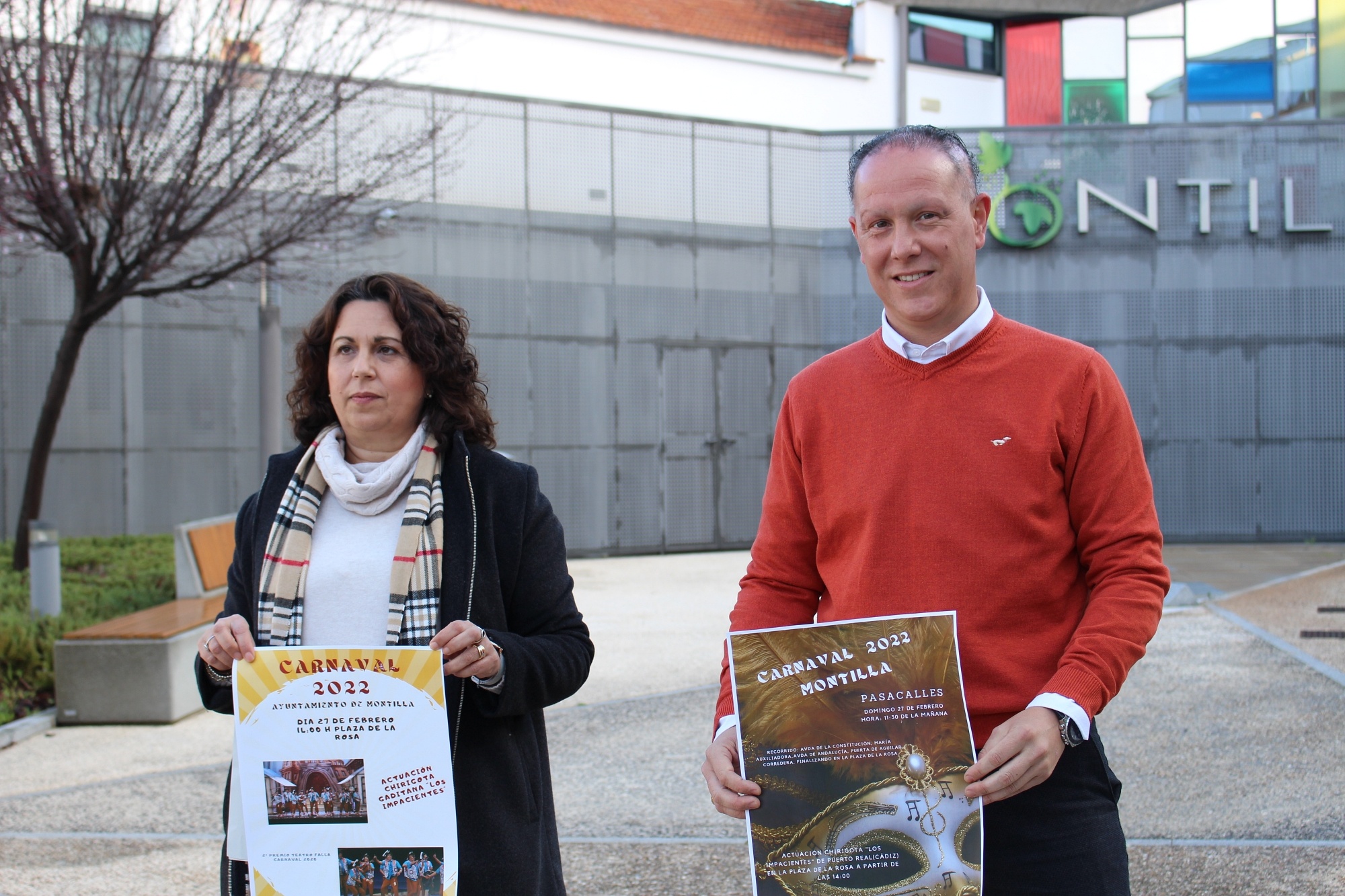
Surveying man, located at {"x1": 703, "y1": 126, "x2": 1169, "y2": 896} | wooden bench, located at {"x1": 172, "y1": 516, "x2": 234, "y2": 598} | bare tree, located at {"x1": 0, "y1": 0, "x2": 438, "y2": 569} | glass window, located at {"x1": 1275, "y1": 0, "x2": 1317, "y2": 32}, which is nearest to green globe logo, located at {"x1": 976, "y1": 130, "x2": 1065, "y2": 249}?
glass window, located at {"x1": 1275, "y1": 0, "x2": 1317, "y2": 32}

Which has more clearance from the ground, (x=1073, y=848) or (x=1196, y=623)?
(x=1073, y=848)

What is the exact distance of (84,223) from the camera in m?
9.55

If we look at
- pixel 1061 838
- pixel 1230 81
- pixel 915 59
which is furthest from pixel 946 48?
pixel 1061 838

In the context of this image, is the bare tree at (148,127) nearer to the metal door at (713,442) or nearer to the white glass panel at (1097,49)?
the metal door at (713,442)

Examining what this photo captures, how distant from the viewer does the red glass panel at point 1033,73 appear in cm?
2188

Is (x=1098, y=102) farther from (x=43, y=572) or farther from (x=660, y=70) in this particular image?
(x=43, y=572)

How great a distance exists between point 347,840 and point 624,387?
49.3 ft

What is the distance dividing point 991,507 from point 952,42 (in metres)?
22.0

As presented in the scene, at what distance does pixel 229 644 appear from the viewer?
2342mm

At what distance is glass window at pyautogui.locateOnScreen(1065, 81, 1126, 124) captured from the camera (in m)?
21.4

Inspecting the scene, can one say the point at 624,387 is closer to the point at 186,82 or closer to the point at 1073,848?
the point at 186,82

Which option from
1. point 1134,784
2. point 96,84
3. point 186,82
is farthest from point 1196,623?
point 96,84

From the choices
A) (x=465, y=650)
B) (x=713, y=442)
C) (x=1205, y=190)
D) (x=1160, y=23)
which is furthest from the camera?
(x=1160, y=23)

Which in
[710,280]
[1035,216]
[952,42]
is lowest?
[710,280]
